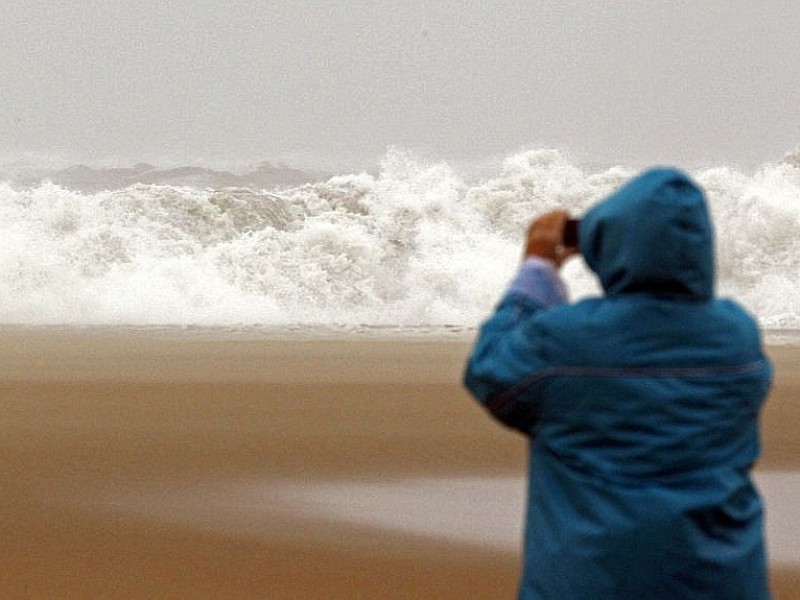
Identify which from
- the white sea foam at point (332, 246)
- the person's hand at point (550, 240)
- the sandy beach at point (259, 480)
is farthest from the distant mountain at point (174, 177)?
the person's hand at point (550, 240)

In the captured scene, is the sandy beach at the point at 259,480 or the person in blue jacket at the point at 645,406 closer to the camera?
the person in blue jacket at the point at 645,406

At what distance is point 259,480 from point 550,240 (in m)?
2.98

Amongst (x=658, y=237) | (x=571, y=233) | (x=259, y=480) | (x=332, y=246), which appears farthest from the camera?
(x=332, y=246)

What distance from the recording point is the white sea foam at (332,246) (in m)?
13.5

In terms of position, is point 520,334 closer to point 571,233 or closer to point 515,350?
point 515,350

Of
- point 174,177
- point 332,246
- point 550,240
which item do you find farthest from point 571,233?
point 174,177

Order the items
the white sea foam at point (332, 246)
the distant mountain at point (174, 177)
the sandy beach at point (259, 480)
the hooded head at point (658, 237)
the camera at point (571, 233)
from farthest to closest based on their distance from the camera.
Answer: the distant mountain at point (174, 177)
the white sea foam at point (332, 246)
the sandy beach at point (259, 480)
the camera at point (571, 233)
the hooded head at point (658, 237)

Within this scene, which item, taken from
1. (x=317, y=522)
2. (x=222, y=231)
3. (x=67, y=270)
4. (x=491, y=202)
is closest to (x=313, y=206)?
(x=222, y=231)

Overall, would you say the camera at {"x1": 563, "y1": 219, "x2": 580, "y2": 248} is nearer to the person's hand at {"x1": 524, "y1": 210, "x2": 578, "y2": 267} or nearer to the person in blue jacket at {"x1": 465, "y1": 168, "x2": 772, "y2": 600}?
the person's hand at {"x1": 524, "y1": 210, "x2": 578, "y2": 267}

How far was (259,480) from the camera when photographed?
4.34m

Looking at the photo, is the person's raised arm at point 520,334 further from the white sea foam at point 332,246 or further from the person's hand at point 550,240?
the white sea foam at point 332,246

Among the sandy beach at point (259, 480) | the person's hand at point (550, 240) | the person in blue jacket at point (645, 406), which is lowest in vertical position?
the sandy beach at point (259, 480)

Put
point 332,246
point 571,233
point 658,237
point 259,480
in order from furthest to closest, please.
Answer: point 332,246, point 259,480, point 571,233, point 658,237

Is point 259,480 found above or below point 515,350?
below
